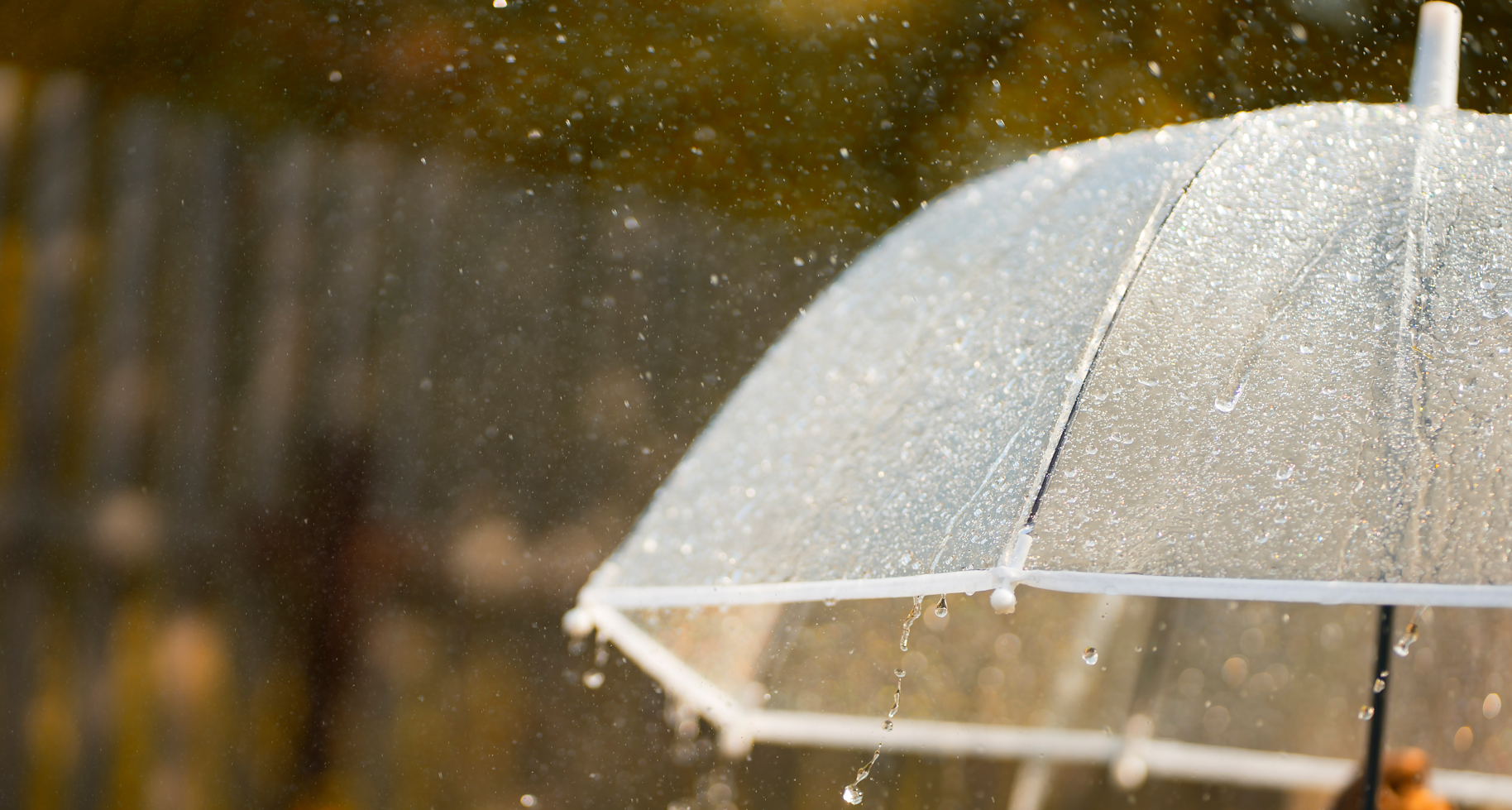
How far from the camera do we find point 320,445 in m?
1.69

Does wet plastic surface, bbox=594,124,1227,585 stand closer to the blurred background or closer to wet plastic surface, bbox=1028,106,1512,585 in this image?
wet plastic surface, bbox=1028,106,1512,585

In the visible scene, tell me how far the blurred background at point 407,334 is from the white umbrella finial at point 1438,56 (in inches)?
50.4

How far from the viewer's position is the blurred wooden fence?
1.49m

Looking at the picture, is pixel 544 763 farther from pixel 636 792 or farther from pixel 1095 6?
pixel 1095 6

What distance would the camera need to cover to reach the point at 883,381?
0.98m

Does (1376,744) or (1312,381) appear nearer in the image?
(1312,381)

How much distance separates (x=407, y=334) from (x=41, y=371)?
532 millimetres

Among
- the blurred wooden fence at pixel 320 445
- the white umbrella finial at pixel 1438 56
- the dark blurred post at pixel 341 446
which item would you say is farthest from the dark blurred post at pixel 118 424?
the white umbrella finial at pixel 1438 56

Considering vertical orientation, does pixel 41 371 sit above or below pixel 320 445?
above

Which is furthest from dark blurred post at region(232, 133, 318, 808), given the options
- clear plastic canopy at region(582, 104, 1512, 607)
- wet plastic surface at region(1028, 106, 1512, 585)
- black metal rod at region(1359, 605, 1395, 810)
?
black metal rod at region(1359, 605, 1395, 810)

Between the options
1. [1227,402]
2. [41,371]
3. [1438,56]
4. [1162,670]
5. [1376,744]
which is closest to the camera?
[1227,402]

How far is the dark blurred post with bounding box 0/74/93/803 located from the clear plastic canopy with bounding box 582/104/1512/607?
1.01 m

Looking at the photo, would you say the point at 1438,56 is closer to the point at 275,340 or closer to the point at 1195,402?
the point at 1195,402

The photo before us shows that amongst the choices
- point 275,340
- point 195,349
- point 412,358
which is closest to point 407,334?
point 412,358
